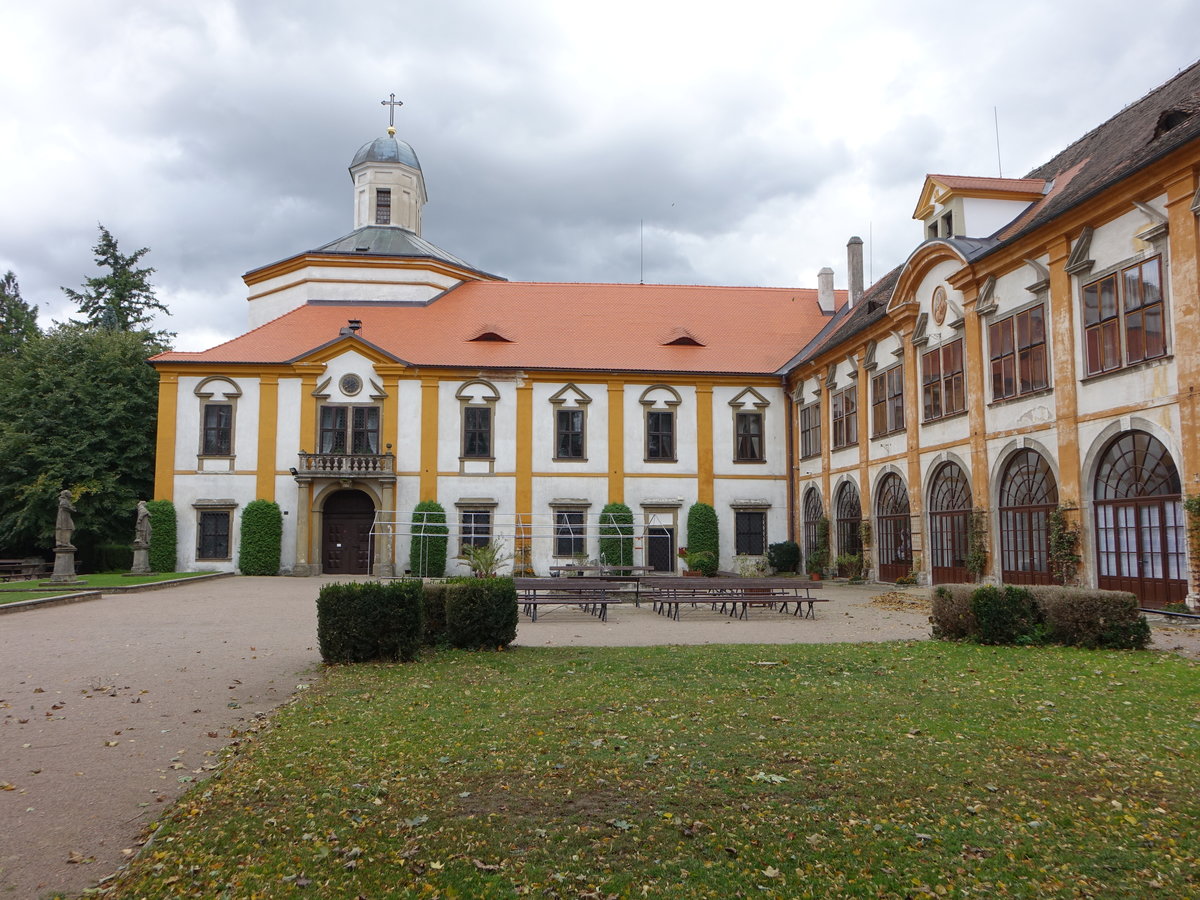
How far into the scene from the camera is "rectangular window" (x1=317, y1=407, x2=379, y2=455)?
32.8m

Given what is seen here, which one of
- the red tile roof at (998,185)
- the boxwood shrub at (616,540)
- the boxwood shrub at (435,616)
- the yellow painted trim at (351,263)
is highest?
the yellow painted trim at (351,263)

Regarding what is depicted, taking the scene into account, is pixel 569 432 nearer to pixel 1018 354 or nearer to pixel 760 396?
pixel 760 396

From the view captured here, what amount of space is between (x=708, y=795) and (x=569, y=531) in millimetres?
27968

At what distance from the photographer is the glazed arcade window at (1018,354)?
744 inches

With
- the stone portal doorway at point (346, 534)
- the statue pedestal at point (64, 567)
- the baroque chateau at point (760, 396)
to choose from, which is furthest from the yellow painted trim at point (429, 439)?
the statue pedestal at point (64, 567)

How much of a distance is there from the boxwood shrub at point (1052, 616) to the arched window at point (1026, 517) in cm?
717

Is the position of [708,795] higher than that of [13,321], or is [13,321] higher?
[13,321]

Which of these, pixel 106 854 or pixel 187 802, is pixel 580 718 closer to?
pixel 187 802

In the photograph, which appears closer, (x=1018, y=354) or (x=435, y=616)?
(x=435, y=616)

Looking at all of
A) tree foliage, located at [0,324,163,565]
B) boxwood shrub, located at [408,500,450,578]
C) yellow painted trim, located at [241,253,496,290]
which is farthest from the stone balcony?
yellow painted trim, located at [241,253,496,290]

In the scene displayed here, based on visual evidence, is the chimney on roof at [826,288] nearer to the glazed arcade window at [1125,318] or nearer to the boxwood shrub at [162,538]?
the glazed arcade window at [1125,318]

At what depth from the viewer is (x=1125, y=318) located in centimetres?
1639

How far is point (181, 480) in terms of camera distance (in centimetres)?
3225

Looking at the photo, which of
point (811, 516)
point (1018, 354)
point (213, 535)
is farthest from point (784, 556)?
point (213, 535)
